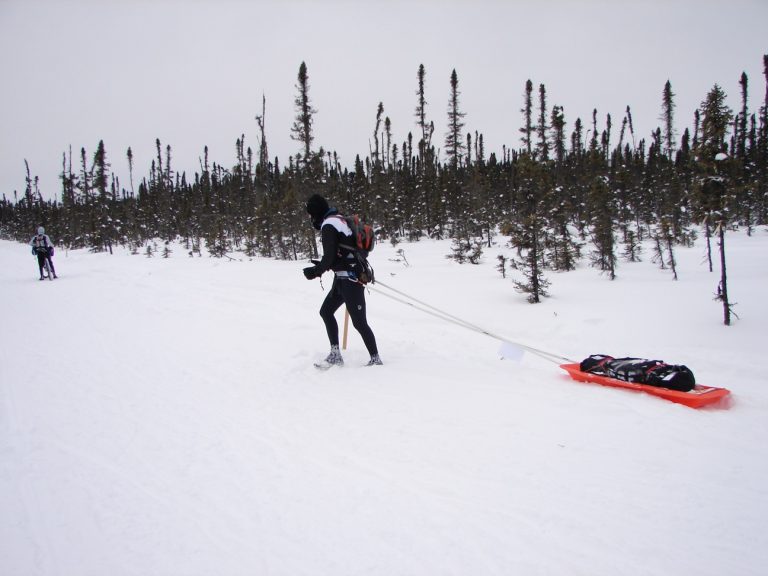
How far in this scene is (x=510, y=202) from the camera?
29.3 m

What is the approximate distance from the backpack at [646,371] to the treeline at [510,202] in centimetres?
511

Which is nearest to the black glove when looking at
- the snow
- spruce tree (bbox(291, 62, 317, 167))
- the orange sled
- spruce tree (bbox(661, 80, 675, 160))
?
the snow

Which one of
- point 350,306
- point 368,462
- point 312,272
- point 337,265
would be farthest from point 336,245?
point 368,462

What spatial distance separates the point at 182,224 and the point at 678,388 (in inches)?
1563

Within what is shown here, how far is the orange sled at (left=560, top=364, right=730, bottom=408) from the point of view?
359 cm

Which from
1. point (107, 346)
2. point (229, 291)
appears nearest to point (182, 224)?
point (229, 291)

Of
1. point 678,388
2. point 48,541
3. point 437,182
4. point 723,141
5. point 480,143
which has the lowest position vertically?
point 48,541

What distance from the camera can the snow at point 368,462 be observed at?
2088 mm

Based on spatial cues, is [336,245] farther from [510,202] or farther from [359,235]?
[510,202]

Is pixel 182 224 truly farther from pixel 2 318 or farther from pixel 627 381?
pixel 627 381

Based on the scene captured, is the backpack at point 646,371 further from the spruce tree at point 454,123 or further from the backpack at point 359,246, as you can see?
the spruce tree at point 454,123

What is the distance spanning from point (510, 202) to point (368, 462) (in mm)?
29139

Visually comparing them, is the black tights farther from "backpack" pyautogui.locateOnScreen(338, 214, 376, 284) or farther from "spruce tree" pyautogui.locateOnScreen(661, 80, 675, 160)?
"spruce tree" pyautogui.locateOnScreen(661, 80, 675, 160)

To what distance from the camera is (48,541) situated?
7.37 ft
